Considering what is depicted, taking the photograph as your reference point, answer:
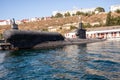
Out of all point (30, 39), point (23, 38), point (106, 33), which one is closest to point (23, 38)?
point (23, 38)

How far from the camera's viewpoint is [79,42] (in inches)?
2133

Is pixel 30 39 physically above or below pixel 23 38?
below

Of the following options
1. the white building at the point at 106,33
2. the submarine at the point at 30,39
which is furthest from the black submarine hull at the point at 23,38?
the white building at the point at 106,33

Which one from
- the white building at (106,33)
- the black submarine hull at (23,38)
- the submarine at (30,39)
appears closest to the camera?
the black submarine hull at (23,38)

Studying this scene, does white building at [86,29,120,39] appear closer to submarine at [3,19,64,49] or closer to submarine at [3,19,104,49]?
submarine at [3,19,104,49]

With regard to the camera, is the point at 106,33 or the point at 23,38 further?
the point at 106,33

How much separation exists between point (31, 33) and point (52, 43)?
599cm

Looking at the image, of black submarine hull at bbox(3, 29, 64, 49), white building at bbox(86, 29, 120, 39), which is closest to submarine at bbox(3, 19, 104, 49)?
black submarine hull at bbox(3, 29, 64, 49)

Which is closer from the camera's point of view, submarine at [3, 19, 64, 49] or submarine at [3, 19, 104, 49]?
submarine at [3, 19, 64, 49]

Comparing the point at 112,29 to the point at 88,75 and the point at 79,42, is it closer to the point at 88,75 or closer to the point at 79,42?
the point at 79,42

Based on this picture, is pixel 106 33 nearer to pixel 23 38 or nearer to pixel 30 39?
pixel 30 39

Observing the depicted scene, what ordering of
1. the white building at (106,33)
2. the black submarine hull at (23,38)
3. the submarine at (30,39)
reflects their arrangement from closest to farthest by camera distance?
1. the black submarine hull at (23,38)
2. the submarine at (30,39)
3. the white building at (106,33)

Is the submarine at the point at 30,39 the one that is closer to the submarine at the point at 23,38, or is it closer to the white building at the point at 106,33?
the submarine at the point at 23,38

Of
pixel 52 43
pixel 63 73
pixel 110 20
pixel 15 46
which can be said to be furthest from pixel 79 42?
pixel 110 20
